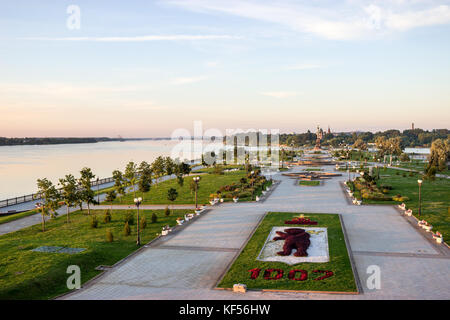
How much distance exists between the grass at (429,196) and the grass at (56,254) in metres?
20.7

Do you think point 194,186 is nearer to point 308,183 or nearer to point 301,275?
point 308,183

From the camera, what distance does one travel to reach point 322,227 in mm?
23828

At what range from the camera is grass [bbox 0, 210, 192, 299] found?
48.2 feet

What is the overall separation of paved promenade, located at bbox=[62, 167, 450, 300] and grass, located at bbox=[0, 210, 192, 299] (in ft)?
4.75

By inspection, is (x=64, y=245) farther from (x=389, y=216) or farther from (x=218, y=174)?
(x=218, y=174)

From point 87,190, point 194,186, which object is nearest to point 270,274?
point 87,190

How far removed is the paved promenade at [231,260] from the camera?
1383 centimetres

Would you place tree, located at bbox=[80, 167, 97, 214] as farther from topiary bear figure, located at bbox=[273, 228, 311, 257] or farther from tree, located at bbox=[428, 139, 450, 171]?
tree, located at bbox=[428, 139, 450, 171]

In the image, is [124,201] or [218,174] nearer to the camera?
[124,201]

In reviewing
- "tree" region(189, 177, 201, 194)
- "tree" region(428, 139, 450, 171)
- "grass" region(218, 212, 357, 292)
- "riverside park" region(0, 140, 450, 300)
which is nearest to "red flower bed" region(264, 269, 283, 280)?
"riverside park" region(0, 140, 450, 300)

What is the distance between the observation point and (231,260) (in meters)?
17.7

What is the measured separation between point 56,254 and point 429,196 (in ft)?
119

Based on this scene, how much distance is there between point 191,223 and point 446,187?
113ft
